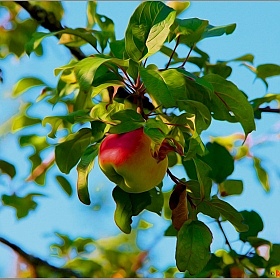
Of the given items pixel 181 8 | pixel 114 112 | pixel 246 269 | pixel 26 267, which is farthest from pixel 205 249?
pixel 181 8

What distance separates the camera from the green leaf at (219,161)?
5.03 ft

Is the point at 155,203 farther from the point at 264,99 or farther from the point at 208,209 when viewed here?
the point at 264,99

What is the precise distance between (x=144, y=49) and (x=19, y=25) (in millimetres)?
811

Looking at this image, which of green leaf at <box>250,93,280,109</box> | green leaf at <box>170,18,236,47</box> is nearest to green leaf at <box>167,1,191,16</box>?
green leaf at <box>250,93,280,109</box>

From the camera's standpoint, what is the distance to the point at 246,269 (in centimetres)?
153

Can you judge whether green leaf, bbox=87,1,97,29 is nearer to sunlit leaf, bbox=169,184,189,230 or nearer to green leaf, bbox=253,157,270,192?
green leaf, bbox=253,157,270,192

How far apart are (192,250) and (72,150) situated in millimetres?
304

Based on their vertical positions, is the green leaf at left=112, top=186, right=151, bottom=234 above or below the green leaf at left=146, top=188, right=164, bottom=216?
above

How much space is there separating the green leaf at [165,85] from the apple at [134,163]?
0.12m

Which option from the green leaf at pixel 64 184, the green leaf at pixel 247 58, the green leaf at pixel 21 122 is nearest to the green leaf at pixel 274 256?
the green leaf at pixel 247 58

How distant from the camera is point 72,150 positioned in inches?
47.1

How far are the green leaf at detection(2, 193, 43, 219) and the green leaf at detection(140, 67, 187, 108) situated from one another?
2.69ft

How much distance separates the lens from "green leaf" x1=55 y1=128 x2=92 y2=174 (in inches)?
46.7

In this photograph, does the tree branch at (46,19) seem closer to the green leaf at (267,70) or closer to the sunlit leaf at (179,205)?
the green leaf at (267,70)
